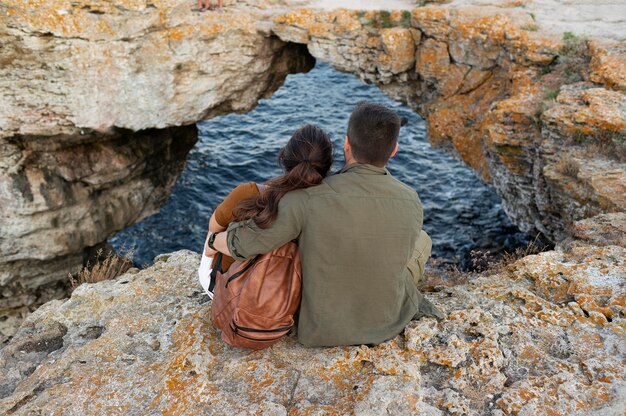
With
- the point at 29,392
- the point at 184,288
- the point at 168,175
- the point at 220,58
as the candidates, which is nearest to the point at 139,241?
the point at 168,175

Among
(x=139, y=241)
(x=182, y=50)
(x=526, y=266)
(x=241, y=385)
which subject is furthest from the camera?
(x=139, y=241)

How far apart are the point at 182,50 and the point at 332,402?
392 inches

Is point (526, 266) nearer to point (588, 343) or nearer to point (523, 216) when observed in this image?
point (588, 343)

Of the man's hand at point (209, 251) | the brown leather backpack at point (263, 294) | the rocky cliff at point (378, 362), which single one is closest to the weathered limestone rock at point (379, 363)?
the rocky cliff at point (378, 362)

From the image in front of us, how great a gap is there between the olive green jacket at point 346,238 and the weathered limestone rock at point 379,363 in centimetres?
56

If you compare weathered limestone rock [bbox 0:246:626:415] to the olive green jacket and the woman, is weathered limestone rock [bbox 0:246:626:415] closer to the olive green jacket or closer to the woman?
the olive green jacket

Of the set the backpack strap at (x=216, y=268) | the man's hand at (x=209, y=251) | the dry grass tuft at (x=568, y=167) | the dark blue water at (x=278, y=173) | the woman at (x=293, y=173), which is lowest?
the dark blue water at (x=278, y=173)

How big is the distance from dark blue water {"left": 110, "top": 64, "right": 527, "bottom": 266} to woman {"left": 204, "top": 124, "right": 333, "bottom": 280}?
954 cm

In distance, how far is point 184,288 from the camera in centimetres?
564

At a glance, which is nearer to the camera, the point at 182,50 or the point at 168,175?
the point at 182,50

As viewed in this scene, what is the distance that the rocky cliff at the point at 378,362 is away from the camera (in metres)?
3.84

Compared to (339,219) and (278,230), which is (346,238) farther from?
(278,230)

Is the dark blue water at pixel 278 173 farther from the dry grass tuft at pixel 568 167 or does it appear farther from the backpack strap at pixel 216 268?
the backpack strap at pixel 216 268

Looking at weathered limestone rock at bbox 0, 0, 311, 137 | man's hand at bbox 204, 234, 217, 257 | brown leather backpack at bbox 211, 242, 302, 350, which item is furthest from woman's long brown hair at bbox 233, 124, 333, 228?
weathered limestone rock at bbox 0, 0, 311, 137
